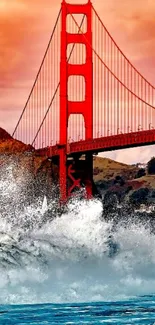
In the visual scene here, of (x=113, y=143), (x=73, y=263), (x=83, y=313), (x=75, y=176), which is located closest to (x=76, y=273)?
(x=73, y=263)

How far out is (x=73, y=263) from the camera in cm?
2936

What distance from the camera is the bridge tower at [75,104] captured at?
100 meters

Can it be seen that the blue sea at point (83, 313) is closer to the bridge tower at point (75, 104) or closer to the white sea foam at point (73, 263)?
the white sea foam at point (73, 263)

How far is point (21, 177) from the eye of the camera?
10838 centimetres

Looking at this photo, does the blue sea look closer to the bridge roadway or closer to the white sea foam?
the white sea foam

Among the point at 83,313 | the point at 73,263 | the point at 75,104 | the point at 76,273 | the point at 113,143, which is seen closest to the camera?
the point at 83,313

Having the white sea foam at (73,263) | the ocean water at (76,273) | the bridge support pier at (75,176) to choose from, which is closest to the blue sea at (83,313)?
the ocean water at (76,273)

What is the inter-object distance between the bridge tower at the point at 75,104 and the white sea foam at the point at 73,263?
215 ft

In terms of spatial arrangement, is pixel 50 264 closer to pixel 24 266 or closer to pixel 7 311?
→ pixel 24 266

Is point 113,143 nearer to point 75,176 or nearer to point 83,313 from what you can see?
point 75,176

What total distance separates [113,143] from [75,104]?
18253mm

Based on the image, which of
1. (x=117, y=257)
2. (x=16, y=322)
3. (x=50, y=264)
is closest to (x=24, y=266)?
(x=50, y=264)

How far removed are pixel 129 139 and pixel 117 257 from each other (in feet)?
183

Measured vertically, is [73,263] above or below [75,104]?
below
